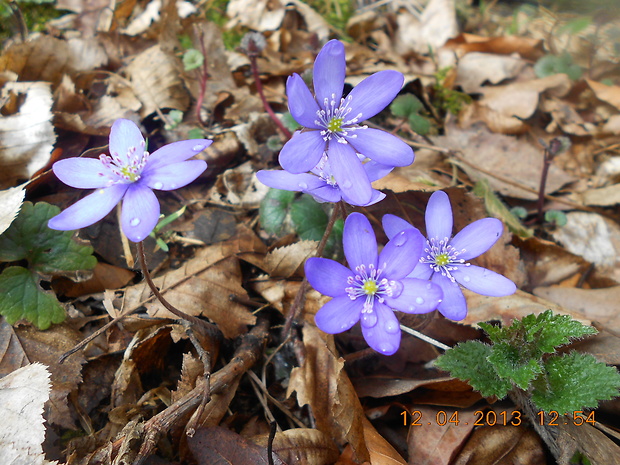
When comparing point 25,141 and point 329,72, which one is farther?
point 25,141

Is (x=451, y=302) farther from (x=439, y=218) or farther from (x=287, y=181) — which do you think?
(x=287, y=181)

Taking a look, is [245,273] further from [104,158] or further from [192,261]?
[104,158]


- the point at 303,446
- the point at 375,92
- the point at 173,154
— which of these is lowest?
the point at 303,446

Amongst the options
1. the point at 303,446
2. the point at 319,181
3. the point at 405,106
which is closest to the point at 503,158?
the point at 405,106

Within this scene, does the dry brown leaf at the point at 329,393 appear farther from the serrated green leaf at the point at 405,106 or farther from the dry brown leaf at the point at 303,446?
the serrated green leaf at the point at 405,106

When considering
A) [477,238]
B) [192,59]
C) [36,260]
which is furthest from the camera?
[192,59]

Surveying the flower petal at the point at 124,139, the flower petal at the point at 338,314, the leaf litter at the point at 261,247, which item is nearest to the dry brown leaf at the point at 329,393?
the leaf litter at the point at 261,247

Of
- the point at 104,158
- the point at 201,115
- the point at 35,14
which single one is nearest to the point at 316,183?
the point at 104,158
